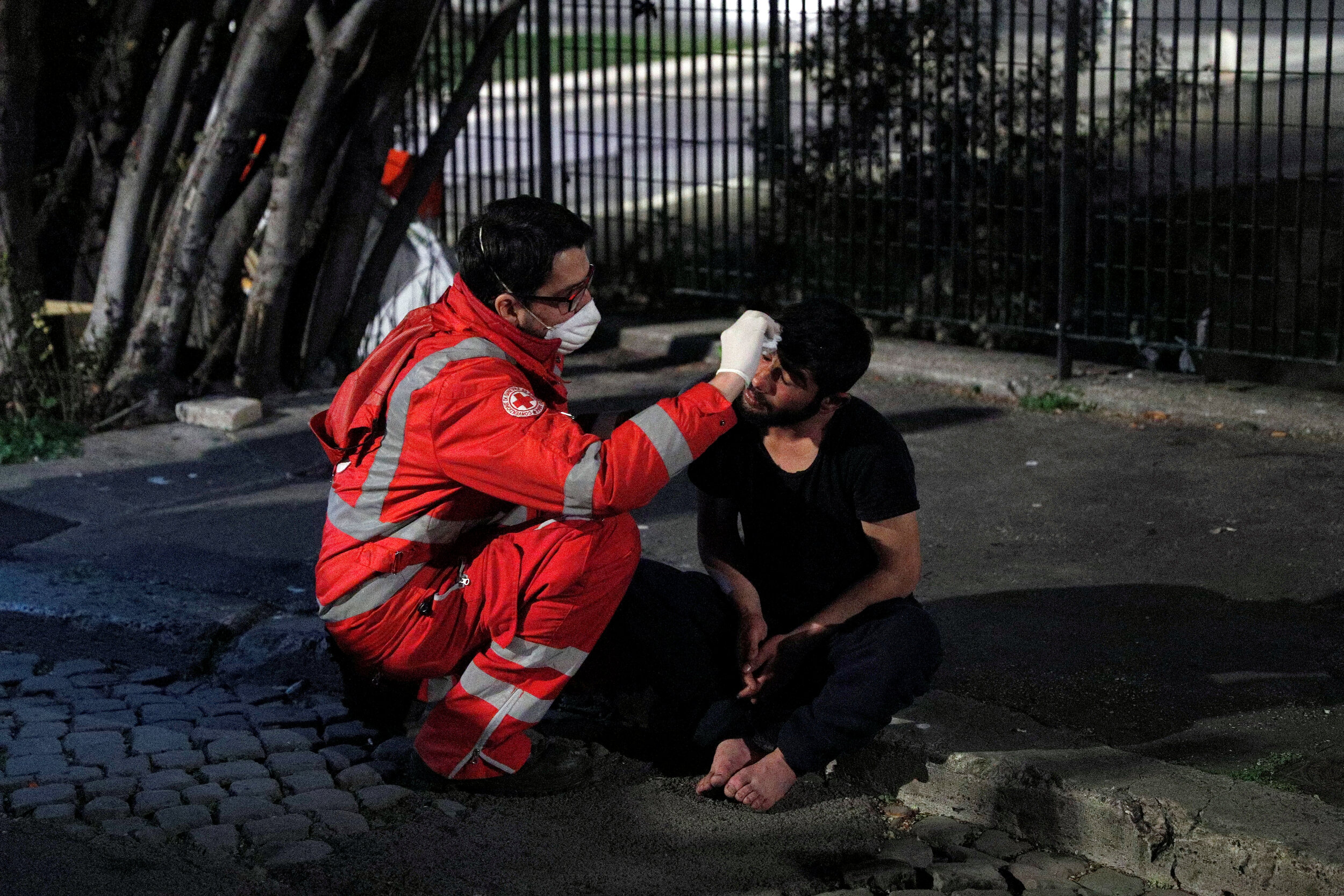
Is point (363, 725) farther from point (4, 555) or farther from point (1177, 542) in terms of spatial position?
point (1177, 542)

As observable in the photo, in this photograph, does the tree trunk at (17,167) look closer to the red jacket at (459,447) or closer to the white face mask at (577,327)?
the red jacket at (459,447)

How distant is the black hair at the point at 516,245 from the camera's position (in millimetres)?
3623

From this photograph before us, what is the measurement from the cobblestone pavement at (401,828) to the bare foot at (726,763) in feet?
0.17

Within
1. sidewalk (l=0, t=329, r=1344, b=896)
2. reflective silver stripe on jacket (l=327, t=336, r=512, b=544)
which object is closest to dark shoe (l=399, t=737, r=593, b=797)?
sidewalk (l=0, t=329, r=1344, b=896)

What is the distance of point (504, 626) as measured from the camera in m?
3.68

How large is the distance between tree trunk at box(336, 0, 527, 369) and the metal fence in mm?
848

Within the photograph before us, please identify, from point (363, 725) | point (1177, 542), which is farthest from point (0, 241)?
point (1177, 542)

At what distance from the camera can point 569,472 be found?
11.2ft

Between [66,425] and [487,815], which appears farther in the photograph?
[66,425]

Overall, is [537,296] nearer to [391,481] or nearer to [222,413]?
[391,481]

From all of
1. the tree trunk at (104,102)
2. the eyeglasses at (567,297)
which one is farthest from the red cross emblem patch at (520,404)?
the tree trunk at (104,102)

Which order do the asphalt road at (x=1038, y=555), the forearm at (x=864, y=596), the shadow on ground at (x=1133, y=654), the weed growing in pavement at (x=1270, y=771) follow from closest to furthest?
the weed growing in pavement at (x=1270, y=771)
the forearm at (x=864, y=596)
the shadow on ground at (x=1133, y=654)
the asphalt road at (x=1038, y=555)

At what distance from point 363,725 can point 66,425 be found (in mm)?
3295

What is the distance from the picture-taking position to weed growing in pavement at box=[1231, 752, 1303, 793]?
349 centimetres
